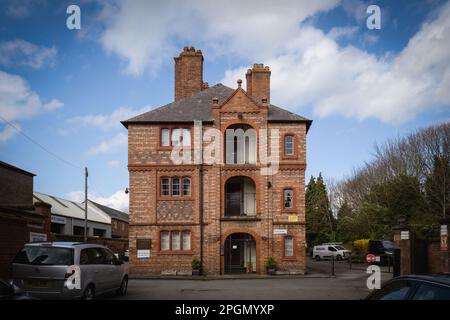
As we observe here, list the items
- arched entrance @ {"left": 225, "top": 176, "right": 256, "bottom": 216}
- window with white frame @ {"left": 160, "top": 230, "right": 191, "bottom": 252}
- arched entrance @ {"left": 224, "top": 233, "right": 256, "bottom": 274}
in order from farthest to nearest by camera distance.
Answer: arched entrance @ {"left": 225, "top": 176, "right": 256, "bottom": 216}, arched entrance @ {"left": 224, "top": 233, "right": 256, "bottom": 274}, window with white frame @ {"left": 160, "top": 230, "right": 191, "bottom": 252}

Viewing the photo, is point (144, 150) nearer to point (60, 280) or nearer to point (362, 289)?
point (362, 289)

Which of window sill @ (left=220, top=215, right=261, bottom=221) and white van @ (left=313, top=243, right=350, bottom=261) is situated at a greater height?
window sill @ (left=220, top=215, right=261, bottom=221)

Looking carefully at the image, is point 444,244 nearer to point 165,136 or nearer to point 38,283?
point 38,283

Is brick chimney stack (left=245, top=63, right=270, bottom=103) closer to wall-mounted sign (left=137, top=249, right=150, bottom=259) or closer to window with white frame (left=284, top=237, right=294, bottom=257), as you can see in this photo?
window with white frame (left=284, top=237, right=294, bottom=257)

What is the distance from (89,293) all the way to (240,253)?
18.8 m

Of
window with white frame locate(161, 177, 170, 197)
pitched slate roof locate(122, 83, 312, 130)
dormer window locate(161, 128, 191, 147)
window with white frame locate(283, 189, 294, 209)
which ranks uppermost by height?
pitched slate roof locate(122, 83, 312, 130)

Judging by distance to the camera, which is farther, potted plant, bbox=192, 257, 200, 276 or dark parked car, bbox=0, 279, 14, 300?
potted plant, bbox=192, 257, 200, 276

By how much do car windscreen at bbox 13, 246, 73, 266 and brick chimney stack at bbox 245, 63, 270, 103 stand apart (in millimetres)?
23753

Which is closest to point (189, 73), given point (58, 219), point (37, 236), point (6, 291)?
point (37, 236)

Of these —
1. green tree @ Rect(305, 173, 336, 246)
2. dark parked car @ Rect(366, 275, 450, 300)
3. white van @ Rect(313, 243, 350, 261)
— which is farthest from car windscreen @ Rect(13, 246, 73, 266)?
green tree @ Rect(305, 173, 336, 246)

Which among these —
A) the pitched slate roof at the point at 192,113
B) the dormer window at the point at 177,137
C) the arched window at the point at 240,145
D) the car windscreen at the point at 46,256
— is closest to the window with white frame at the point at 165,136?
the dormer window at the point at 177,137

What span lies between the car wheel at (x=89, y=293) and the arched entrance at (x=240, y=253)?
17.6 m

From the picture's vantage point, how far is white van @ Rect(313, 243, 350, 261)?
48.2 meters

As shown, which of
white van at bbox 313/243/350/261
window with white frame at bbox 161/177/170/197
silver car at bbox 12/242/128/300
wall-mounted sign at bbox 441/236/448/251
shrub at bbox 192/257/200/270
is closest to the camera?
silver car at bbox 12/242/128/300
